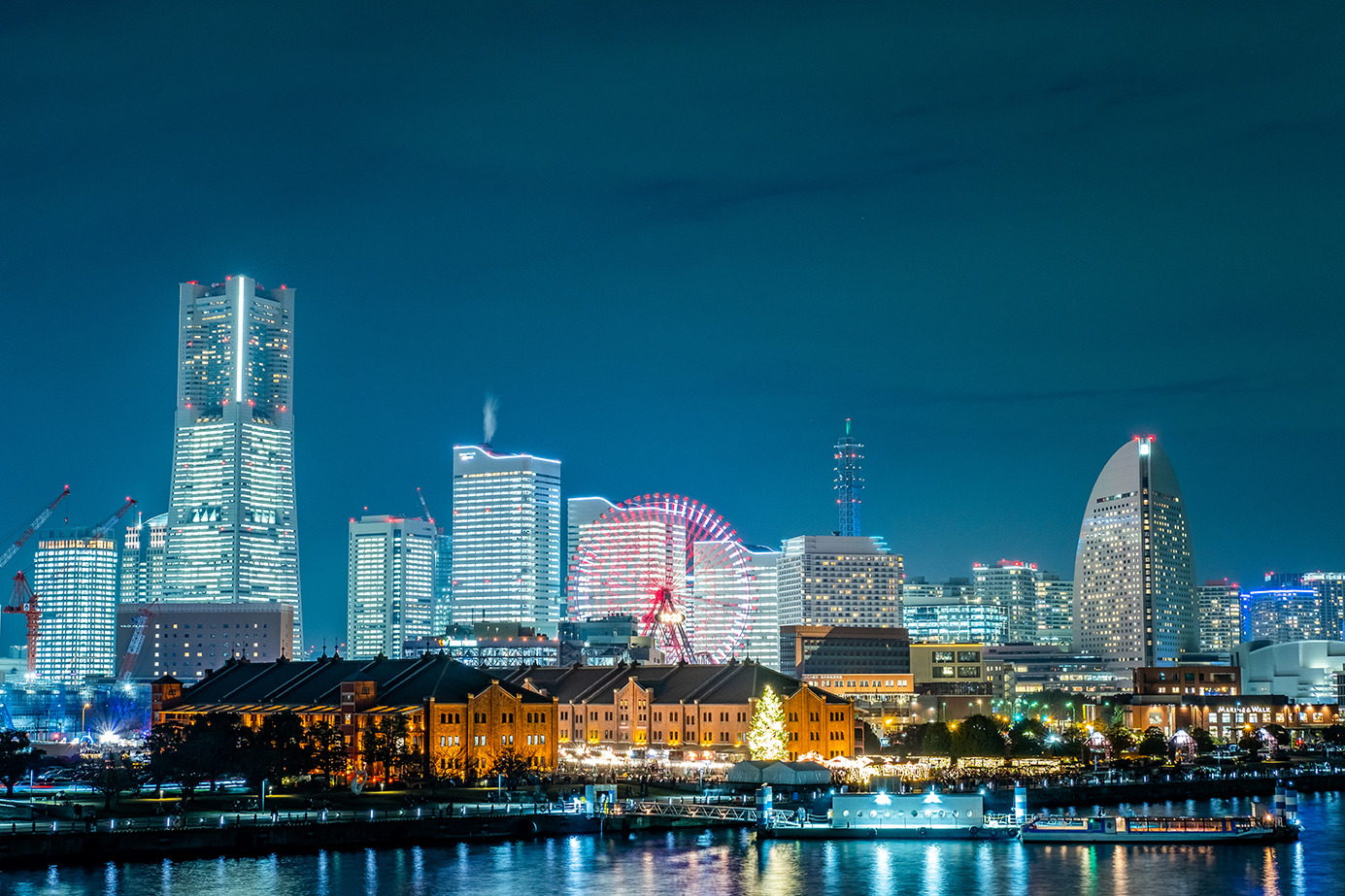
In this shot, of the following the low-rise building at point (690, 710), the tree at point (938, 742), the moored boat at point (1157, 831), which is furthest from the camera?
the tree at point (938, 742)

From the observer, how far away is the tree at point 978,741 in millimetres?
167375

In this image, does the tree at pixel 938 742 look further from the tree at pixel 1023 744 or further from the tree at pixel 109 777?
the tree at pixel 109 777

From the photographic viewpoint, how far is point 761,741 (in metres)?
144

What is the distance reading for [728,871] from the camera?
9456 cm

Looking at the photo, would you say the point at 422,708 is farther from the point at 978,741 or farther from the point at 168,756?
the point at 978,741

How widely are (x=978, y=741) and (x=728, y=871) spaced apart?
78180 millimetres

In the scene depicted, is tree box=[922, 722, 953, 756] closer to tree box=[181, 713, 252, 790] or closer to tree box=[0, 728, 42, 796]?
tree box=[181, 713, 252, 790]

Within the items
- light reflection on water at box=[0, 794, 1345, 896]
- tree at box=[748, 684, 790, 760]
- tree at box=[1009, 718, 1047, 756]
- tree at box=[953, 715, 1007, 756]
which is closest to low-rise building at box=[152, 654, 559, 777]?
tree at box=[748, 684, 790, 760]

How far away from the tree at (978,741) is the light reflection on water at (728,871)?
5787 cm

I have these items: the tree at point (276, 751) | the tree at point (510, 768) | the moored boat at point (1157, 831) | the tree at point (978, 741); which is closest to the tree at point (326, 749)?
the tree at point (276, 751)

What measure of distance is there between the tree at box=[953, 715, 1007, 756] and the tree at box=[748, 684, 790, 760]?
88.2 feet

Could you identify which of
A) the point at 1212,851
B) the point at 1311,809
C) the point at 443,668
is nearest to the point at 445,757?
the point at 443,668

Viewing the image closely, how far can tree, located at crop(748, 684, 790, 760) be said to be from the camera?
144375mm

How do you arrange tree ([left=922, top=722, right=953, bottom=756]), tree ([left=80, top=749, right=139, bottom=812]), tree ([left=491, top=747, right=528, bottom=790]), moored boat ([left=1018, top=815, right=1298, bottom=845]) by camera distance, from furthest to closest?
tree ([left=922, top=722, right=953, bottom=756])
tree ([left=491, top=747, right=528, bottom=790])
tree ([left=80, top=749, right=139, bottom=812])
moored boat ([left=1018, top=815, right=1298, bottom=845])
